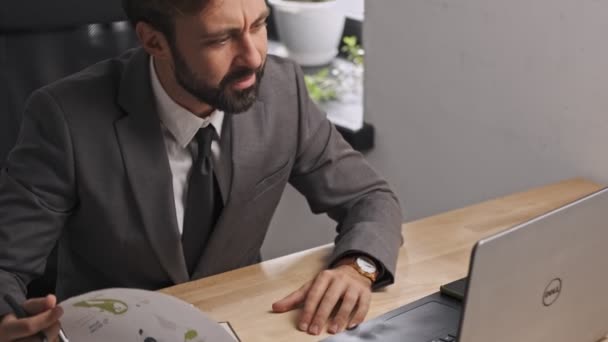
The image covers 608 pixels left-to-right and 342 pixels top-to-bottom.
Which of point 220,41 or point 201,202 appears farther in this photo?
point 201,202

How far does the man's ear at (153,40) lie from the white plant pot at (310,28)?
1.22 m

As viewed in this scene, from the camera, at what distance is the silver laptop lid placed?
93cm

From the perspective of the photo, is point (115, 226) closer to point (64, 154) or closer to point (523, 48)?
point (64, 154)

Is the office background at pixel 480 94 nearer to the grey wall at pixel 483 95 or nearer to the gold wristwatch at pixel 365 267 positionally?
the grey wall at pixel 483 95

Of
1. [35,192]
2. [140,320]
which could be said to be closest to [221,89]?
[35,192]

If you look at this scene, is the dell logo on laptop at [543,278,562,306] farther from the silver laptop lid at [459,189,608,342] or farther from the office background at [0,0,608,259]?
the office background at [0,0,608,259]

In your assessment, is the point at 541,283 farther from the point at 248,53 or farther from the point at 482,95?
the point at 482,95

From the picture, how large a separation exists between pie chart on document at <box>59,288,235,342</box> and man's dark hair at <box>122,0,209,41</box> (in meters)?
0.46

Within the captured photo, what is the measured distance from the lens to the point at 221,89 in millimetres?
1391

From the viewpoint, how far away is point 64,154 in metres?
1.37

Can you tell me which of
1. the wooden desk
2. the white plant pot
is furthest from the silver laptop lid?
the white plant pot

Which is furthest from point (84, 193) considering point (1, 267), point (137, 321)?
point (137, 321)

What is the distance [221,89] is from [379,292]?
16.1 inches

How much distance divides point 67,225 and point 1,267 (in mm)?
168
